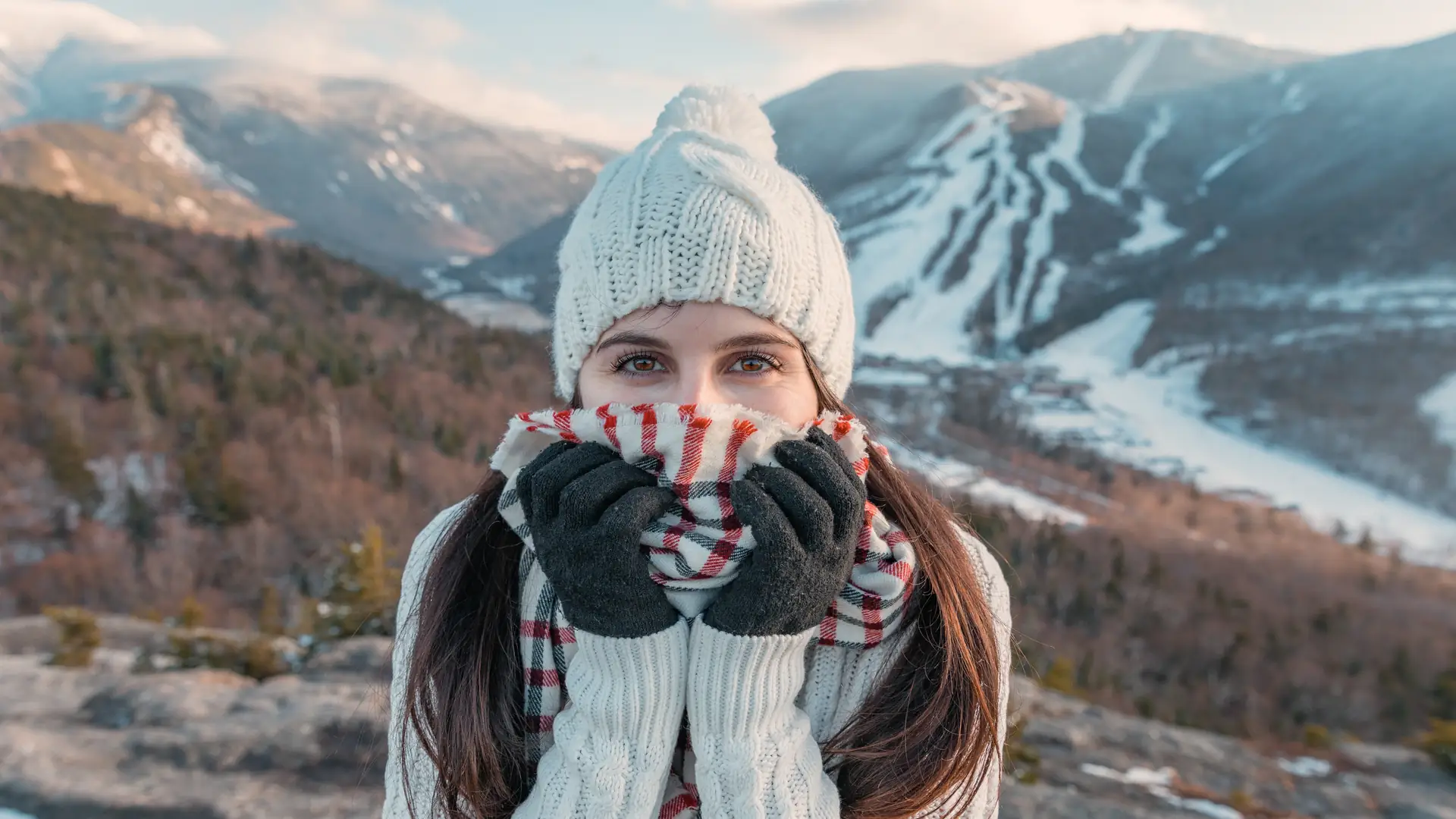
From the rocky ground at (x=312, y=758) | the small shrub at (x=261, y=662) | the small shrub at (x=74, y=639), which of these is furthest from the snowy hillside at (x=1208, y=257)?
the small shrub at (x=74, y=639)

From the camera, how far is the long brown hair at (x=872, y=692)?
1.40 metres

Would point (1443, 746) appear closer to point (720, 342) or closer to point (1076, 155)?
point (720, 342)

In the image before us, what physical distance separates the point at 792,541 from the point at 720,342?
45 cm

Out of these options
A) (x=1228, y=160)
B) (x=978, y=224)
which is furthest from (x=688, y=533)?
(x=1228, y=160)

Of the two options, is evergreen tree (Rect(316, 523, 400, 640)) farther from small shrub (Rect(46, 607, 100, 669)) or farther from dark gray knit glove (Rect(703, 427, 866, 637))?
dark gray knit glove (Rect(703, 427, 866, 637))

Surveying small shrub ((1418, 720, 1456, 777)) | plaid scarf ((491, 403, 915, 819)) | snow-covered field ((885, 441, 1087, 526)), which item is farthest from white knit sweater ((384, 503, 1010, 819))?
snow-covered field ((885, 441, 1087, 526))

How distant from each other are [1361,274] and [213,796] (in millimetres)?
77766

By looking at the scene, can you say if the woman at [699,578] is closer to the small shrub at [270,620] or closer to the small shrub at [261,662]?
the small shrub at [261,662]

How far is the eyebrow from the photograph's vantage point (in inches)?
57.1

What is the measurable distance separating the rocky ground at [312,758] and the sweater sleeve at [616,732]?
1.11 m

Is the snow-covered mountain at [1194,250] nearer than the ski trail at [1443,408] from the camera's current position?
No

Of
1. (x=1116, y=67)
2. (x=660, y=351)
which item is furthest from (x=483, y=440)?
(x=1116, y=67)

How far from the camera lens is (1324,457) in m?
37.0

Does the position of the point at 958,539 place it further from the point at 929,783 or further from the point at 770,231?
the point at 770,231
